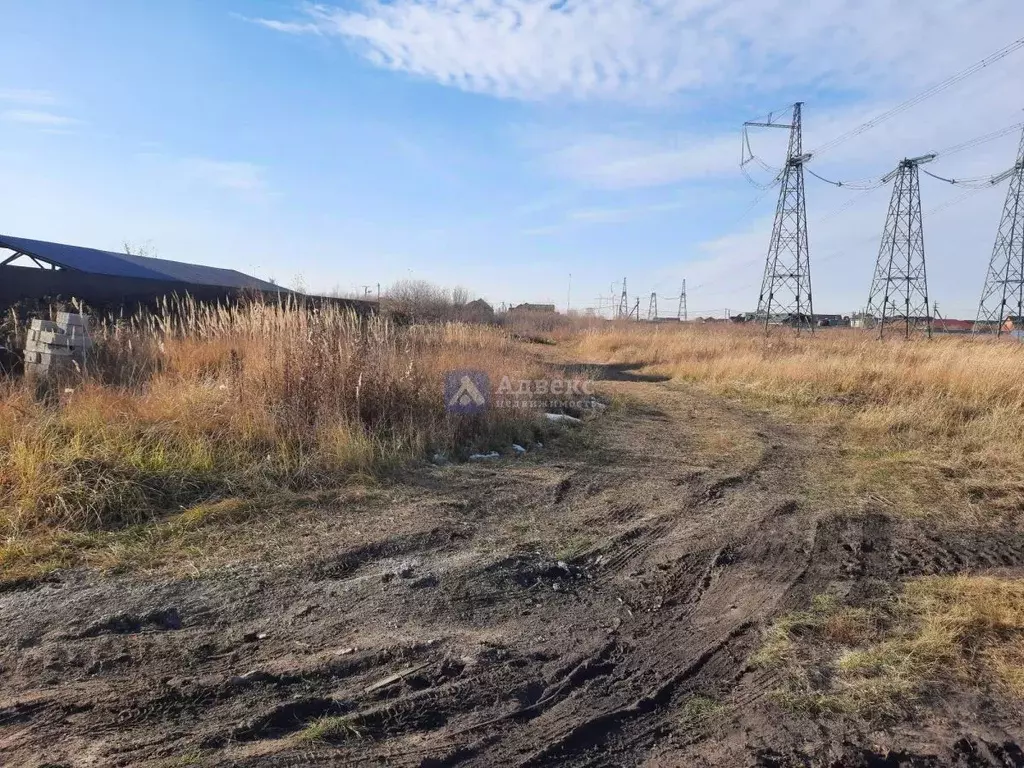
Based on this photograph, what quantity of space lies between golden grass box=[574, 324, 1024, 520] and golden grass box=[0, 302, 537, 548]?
3.76m

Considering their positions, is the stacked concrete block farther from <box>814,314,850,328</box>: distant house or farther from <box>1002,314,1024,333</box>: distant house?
<box>814,314,850,328</box>: distant house

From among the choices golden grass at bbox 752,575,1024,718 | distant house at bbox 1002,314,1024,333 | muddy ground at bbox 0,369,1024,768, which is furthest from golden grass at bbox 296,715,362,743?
Answer: distant house at bbox 1002,314,1024,333

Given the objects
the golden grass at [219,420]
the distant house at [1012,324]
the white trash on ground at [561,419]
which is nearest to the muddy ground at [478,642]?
the golden grass at [219,420]

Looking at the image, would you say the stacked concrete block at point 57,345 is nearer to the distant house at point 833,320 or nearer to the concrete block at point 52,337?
the concrete block at point 52,337

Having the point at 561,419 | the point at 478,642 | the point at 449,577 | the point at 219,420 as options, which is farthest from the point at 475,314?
the point at 478,642

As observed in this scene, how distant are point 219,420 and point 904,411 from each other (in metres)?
8.50

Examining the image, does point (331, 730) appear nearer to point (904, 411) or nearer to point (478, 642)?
point (478, 642)

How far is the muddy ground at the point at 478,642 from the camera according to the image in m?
2.03

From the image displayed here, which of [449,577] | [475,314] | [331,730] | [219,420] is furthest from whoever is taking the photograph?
[475,314]

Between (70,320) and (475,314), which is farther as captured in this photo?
(475,314)

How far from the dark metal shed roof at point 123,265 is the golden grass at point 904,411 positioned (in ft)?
35.2

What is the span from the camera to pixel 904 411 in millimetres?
8078

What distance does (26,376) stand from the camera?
19.6 feet

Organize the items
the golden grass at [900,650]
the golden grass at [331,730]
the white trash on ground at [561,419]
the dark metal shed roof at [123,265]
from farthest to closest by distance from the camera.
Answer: the dark metal shed roof at [123,265] < the white trash on ground at [561,419] < the golden grass at [900,650] < the golden grass at [331,730]
